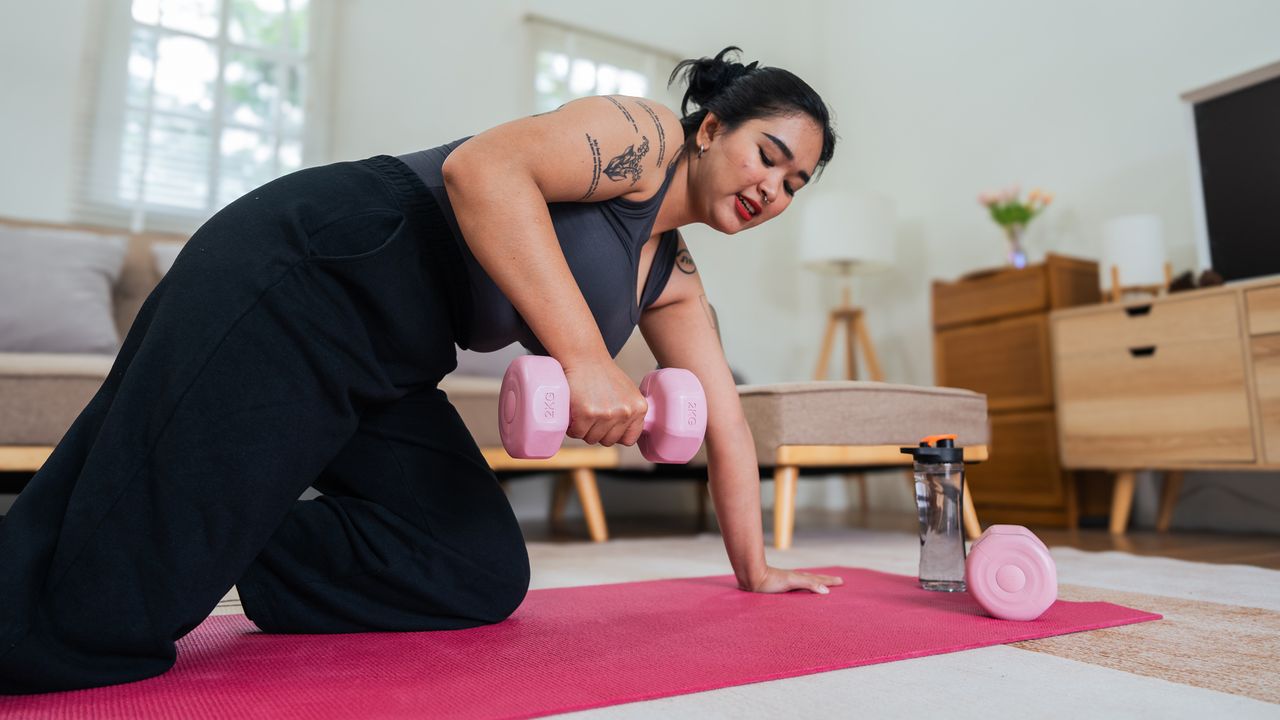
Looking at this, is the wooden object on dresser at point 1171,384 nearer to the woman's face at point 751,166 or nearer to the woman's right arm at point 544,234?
the woman's face at point 751,166

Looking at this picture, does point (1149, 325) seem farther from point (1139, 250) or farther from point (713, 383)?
point (713, 383)

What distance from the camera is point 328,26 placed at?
11.5ft

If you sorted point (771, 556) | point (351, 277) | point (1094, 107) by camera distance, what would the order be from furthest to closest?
point (1094, 107) → point (771, 556) → point (351, 277)

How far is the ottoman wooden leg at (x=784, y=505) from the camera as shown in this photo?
2105mm

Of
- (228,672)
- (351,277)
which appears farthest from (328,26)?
(228,672)

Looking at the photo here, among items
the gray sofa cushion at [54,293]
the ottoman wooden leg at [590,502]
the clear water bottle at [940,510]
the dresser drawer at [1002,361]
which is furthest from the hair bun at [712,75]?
the dresser drawer at [1002,361]

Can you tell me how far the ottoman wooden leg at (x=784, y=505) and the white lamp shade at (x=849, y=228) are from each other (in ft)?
5.68

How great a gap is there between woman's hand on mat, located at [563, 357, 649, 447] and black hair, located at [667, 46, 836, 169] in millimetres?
380

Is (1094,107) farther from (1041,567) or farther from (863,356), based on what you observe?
(1041,567)

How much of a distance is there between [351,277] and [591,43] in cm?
348

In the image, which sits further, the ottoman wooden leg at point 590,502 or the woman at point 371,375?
the ottoman wooden leg at point 590,502

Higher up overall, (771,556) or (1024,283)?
(1024,283)

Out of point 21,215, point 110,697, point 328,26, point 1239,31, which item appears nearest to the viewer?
point 110,697

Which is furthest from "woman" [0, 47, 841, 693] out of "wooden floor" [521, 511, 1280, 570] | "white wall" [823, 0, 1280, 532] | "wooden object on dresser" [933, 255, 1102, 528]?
"white wall" [823, 0, 1280, 532]
